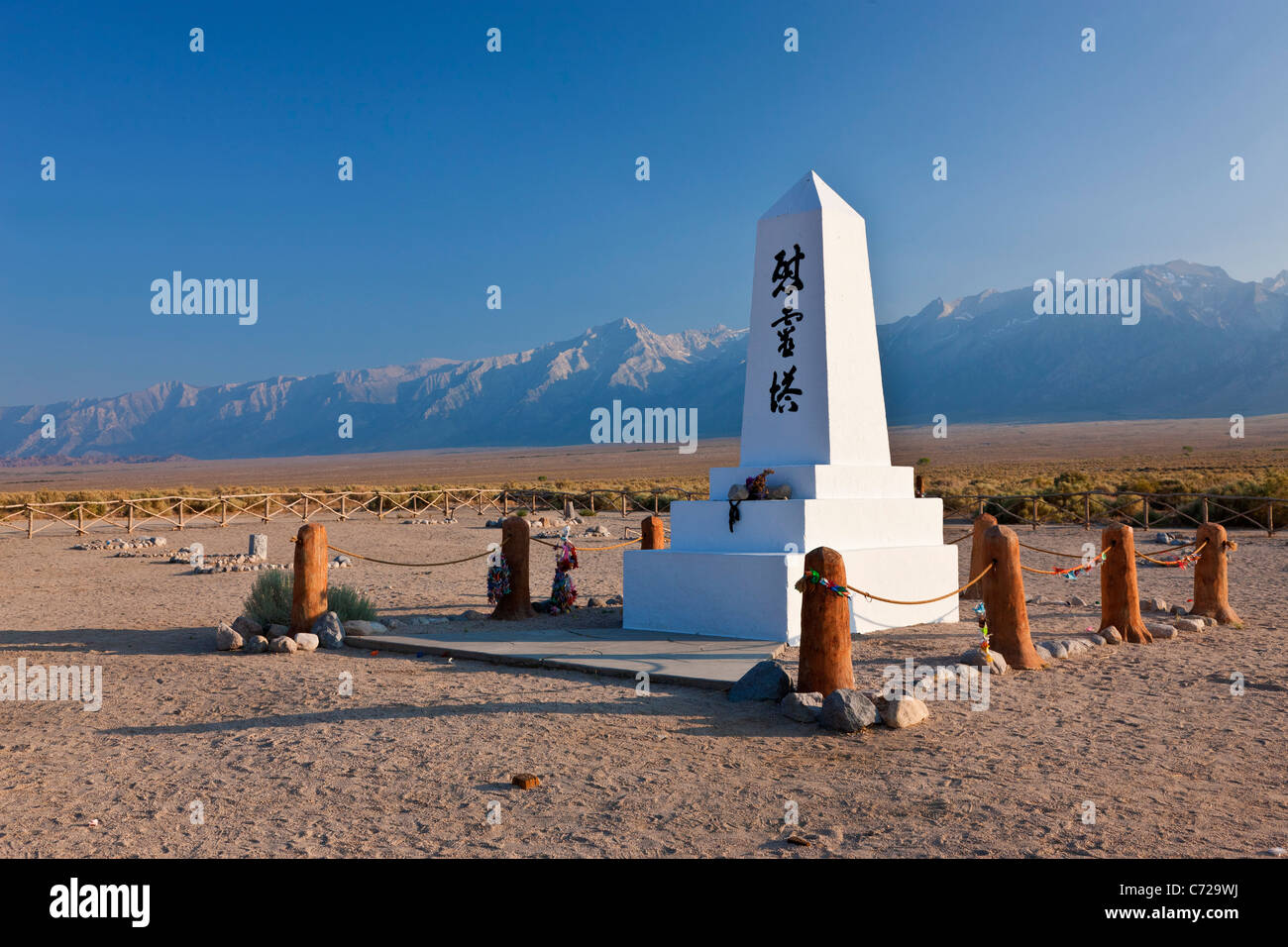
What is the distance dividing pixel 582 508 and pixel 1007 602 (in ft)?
90.6

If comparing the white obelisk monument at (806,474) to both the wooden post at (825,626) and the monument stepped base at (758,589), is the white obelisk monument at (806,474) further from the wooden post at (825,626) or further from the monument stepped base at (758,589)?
the wooden post at (825,626)

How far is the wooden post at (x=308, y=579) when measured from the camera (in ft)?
32.0

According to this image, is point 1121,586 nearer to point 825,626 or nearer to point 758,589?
point 758,589

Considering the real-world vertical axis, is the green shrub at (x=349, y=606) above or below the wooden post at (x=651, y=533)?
below

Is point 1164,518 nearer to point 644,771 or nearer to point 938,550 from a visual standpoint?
point 938,550

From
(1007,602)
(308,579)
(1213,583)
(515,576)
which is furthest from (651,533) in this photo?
(1213,583)

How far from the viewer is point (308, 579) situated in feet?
32.1

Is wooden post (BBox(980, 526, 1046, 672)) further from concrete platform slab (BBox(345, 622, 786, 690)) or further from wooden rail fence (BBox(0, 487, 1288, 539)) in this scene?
wooden rail fence (BBox(0, 487, 1288, 539))

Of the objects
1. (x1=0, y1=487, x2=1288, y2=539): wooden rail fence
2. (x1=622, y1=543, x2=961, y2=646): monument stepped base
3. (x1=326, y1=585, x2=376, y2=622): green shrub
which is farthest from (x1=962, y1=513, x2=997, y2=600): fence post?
(x1=0, y1=487, x2=1288, y2=539): wooden rail fence

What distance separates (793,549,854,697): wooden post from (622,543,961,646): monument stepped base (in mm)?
2381

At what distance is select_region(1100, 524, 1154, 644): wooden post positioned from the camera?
9.21 m

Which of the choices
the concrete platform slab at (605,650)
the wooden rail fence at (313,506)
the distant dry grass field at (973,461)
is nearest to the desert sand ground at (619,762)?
the concrete platform slab at (605,650)

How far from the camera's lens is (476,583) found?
15469 millimetres

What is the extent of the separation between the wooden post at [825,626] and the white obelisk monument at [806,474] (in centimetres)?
253
